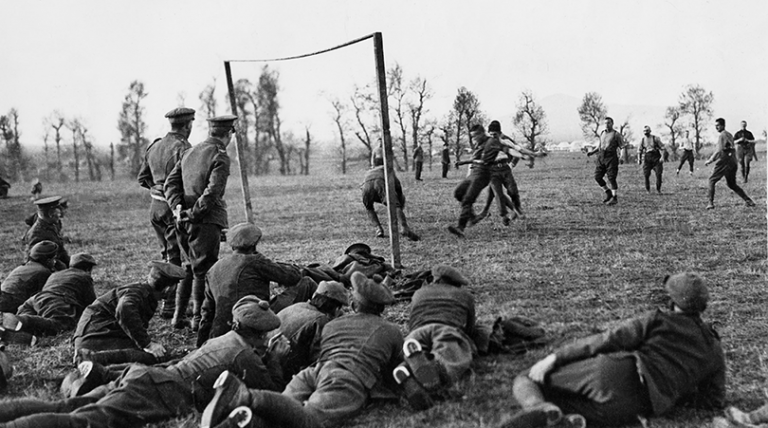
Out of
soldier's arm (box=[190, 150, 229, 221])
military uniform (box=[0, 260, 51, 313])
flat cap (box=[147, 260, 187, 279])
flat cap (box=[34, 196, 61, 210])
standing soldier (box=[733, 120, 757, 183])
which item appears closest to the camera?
flat cap (box=[147, 260, 187, 279])

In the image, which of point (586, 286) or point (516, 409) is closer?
point (516, 409)

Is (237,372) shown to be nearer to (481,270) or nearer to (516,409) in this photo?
(516,409)

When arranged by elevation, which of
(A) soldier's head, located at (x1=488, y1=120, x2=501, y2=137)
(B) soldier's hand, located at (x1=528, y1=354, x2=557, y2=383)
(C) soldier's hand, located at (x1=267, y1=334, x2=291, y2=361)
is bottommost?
(C) soldier's hand, located at (x1=267, y1=334, x2=291, y2=361)

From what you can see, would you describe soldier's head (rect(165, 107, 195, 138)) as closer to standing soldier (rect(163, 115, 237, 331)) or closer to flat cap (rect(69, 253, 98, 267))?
standing soldier (rect(163, 115, 237, 331))

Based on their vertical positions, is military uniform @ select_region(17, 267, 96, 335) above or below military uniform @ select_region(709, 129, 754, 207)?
below

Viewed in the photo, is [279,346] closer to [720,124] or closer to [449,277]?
[449,277]

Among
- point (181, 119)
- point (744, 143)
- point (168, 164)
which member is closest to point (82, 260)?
point (168, 164)

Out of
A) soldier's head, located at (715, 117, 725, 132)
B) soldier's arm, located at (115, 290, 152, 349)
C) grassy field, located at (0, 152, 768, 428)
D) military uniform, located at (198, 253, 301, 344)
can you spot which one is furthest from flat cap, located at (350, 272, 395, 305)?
soldier's head, located at (715, 117, 725, 132)

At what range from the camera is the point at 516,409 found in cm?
427

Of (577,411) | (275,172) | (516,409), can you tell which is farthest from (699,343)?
(275,172)

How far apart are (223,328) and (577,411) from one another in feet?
9.82

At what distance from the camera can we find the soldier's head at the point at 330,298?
5227mm

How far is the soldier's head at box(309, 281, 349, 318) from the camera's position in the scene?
5.23 meters

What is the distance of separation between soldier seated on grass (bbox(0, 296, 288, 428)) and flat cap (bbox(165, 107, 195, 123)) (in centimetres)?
349
